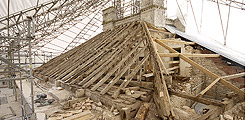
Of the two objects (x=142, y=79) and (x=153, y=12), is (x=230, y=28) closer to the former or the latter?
(x=153, y=12)

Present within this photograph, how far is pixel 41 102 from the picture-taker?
4152 mm

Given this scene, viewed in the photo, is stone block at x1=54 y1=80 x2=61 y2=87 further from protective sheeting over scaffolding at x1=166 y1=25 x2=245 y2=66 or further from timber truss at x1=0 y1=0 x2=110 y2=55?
protective sheeting over scaffolding at x1=166 y1=25 x2=245 y2=66

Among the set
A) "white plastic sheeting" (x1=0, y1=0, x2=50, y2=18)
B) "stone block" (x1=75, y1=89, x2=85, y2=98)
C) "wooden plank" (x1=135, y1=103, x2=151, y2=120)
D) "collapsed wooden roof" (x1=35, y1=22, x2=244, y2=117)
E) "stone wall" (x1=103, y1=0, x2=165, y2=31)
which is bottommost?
"wooden plank" (x1=135, y1=103, x2=151, y2=120)

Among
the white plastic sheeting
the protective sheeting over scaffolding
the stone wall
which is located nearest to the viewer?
the protective sheeting over scaffolding

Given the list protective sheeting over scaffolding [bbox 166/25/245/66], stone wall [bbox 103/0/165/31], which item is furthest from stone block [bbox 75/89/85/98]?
stone wall [bbox 103/0/165/31]

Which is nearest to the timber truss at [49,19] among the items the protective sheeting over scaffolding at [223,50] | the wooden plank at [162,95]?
the wooden plank at [162,95]

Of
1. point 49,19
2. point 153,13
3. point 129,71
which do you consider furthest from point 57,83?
point 49,19

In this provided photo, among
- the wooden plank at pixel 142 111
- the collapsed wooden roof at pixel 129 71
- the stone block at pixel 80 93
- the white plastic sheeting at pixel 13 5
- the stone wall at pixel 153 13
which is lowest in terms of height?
the wooden plank at pixel 142 111

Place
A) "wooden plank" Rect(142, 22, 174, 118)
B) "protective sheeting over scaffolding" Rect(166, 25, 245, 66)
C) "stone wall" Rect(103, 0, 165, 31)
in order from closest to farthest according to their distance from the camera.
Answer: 1. "wooden plank" Rect(142, 22, 174, 118)
2. "protective sheeting over scaffolding" Rect(166, 25, 245, 66)
3. "stone wall" Rect(103, 0, 165, 31)

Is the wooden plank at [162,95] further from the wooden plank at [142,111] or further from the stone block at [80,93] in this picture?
the stone block at [80,93]

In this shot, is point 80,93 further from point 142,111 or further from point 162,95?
point 162,95

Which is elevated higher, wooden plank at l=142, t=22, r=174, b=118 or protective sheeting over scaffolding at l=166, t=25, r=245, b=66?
protective sheeting over scaffolding at l=166, t=25, r=245, b=66

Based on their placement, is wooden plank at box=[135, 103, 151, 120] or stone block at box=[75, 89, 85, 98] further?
stone block at box=[75, 89, 85, 98]

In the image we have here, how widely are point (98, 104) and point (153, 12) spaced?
217 inches
